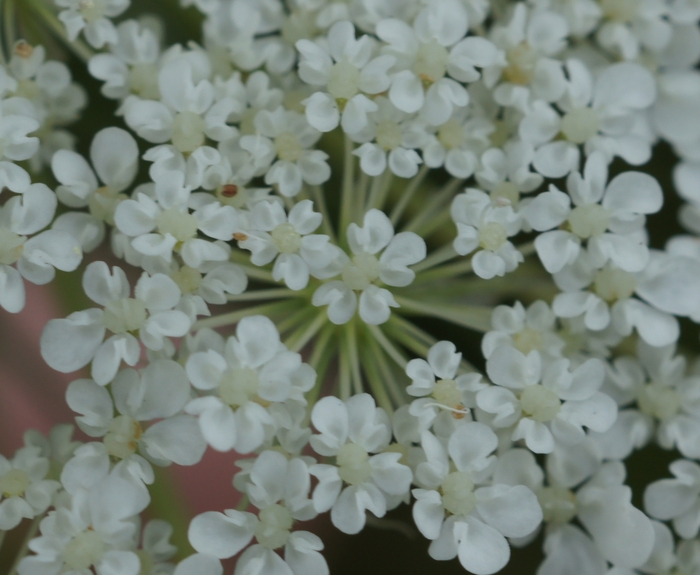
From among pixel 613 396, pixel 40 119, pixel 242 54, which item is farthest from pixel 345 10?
pixel 613 396

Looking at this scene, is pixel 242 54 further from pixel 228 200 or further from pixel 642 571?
pixel 642 571

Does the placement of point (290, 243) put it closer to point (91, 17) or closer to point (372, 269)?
point (372, 269)

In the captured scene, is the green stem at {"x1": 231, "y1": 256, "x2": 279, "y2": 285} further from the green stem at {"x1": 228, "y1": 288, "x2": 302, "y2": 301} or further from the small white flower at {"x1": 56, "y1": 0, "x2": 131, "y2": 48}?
the small white flower at {"x1": 56, "y1": 0, "x2": 131, "y2": 48}

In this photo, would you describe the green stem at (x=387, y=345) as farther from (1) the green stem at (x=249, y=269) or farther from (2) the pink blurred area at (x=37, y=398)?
(2) the pink blurred area at (x=37, y=398)

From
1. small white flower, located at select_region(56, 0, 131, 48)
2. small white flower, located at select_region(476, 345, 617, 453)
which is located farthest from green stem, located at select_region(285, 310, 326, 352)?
small white flower, located at select_region(56, 0, 131, 48)

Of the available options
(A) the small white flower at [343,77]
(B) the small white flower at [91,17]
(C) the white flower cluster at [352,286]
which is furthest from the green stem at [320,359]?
(B) the small white flower at [91,17]

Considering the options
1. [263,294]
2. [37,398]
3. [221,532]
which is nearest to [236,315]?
[263,294]

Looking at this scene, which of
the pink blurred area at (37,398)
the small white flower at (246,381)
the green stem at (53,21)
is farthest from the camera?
the pink blurred area at (37,398)
